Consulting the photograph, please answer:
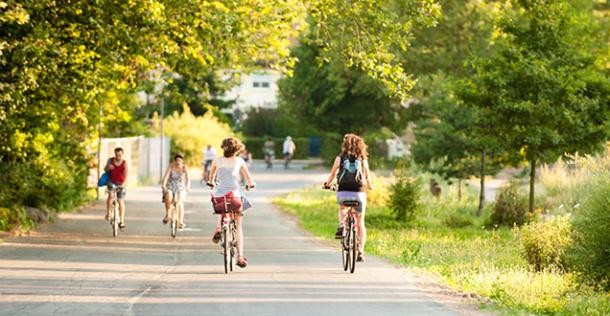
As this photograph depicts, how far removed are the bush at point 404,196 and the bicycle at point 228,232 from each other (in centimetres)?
1273

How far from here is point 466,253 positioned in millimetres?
21000

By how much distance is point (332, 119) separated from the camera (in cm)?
7288

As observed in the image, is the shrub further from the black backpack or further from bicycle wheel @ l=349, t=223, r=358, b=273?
bicycle wheel @ l=349, t=223, r=358, b=273

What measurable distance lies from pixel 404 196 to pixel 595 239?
15.9 meters

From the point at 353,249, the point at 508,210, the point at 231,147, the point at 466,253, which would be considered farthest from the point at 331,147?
the point at 353,249

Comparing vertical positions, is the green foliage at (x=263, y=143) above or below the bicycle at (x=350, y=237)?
above

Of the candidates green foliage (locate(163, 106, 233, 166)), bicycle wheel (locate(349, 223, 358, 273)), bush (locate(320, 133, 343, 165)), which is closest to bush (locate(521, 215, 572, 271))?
bicycle wheel (locate(349, 223, 358, 273))

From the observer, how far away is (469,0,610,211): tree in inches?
1078

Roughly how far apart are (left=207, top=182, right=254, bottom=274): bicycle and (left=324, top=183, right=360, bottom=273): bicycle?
142 centimetres

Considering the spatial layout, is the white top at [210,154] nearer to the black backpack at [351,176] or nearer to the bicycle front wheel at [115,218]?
the bicycle front wheel at [115,218]

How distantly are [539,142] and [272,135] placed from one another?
70.1 metres

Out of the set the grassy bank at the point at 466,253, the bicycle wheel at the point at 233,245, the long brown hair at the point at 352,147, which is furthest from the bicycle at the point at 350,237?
the bicycle wheel at the point at 233,245

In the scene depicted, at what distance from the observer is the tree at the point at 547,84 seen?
2738 cm

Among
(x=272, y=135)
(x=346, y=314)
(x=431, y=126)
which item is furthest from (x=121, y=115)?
(x=272, y=135)
